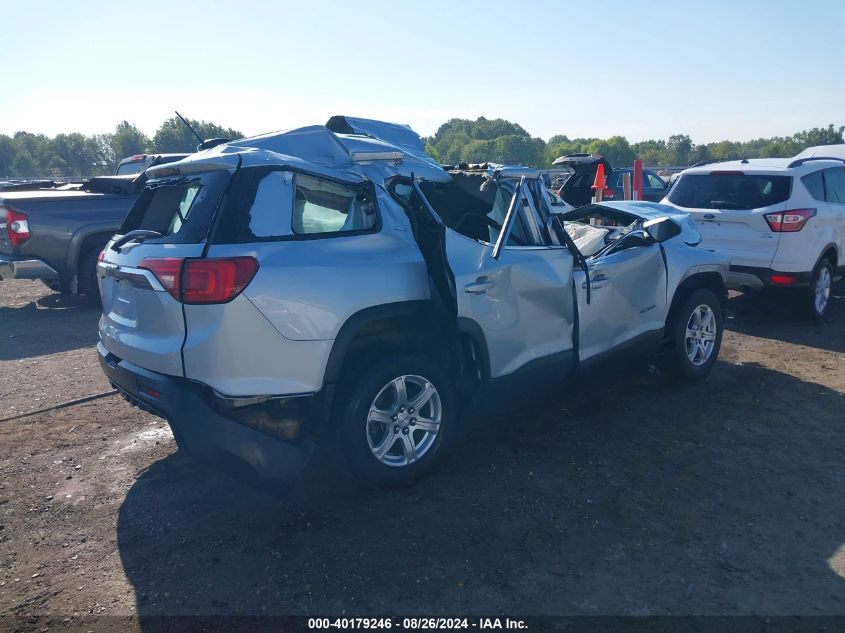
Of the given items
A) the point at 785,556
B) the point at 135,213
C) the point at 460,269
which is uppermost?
the point at 135,213

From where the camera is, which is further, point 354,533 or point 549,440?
point 549,440

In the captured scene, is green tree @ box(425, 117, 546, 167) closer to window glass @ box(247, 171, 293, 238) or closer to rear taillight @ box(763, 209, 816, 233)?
rear taillight @ box(763, 209, 816, 233)

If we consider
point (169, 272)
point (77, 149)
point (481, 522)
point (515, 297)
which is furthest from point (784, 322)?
point (77, 149)

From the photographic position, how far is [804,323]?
8.18 meters

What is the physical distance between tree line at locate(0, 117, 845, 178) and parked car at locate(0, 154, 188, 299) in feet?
119

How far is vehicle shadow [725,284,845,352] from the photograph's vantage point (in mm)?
7520

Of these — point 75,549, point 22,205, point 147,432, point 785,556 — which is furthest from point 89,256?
point 785,556

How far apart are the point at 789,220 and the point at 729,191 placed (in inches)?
31.0

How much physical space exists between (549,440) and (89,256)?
22.8ft

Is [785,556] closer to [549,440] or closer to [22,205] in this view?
[549,440]

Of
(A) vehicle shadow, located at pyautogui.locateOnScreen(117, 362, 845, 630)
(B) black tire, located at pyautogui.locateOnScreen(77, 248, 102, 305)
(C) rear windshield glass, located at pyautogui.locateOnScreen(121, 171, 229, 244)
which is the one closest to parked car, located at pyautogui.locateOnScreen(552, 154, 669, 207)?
(B) black tire, located at pyautogui.locateOnScreen(77, 248, 102, 305)

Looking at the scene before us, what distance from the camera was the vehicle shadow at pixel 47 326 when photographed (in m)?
7.50

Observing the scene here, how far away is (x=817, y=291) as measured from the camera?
7.95 meters

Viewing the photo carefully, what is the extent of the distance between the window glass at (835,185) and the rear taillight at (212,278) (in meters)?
7.55
